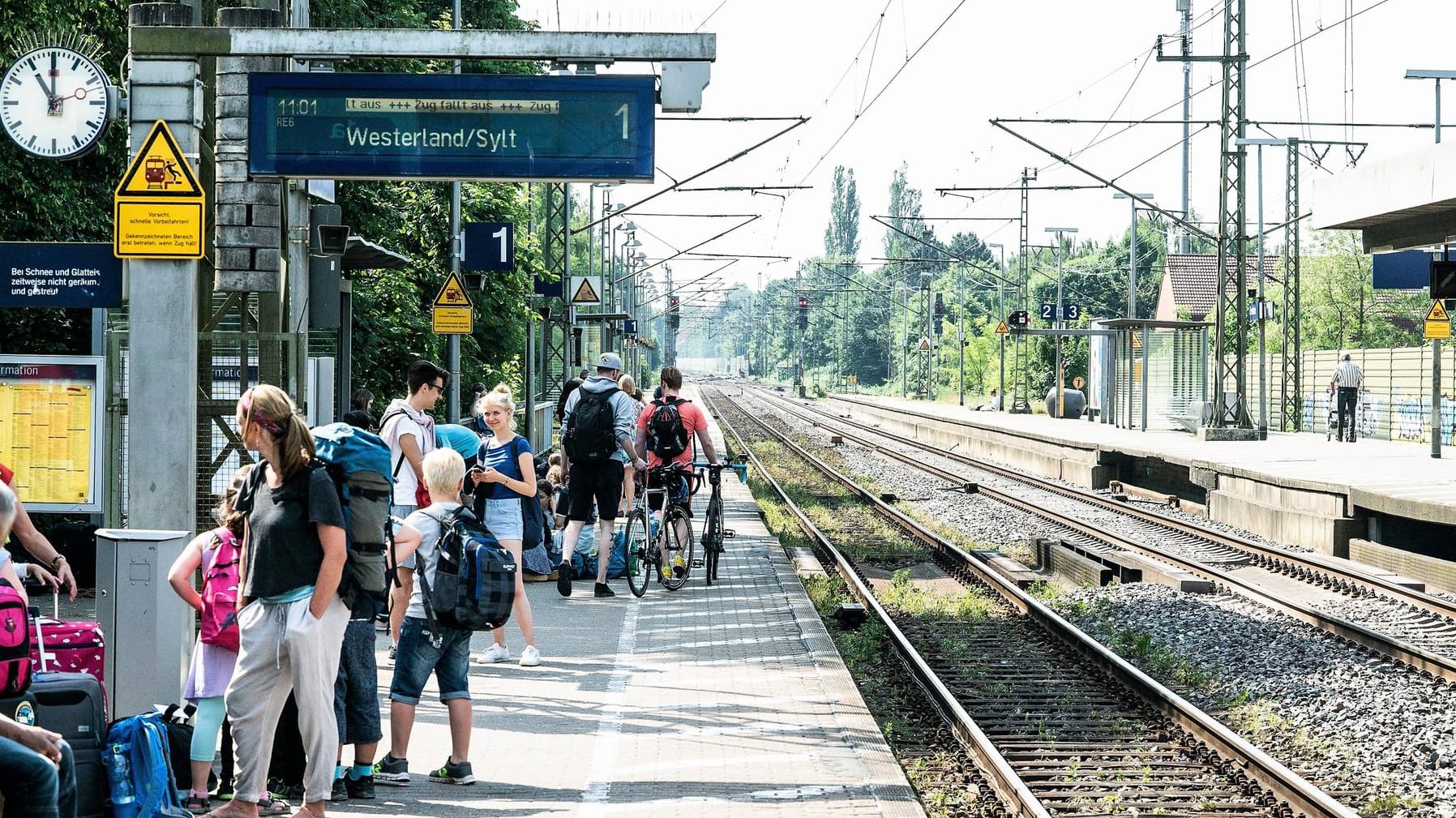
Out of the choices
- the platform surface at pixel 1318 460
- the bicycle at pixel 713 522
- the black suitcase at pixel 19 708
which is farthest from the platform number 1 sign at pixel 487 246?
the black suitcase at pixel 19 708

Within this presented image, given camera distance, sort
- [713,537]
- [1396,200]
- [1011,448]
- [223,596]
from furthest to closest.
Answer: [1011,448] < [1396,200] < [713,537] < [223,596]

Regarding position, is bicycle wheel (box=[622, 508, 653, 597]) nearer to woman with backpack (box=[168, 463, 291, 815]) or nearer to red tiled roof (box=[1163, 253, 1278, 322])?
woman with backpack (box=[168, 463, 291, 815])

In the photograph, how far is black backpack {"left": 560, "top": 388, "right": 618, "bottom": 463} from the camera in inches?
506

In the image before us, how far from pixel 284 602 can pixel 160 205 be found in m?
2.83

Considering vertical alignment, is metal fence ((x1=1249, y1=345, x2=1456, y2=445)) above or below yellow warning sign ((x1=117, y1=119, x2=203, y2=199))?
below

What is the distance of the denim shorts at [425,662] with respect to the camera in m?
7.15

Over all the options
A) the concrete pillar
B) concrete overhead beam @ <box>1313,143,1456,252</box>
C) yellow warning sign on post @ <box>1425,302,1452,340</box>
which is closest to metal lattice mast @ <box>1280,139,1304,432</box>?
yellow warning sign on post @ <box>1425,302,1452,340</box>

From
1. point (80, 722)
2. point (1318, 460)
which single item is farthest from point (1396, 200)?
point (80, 722)

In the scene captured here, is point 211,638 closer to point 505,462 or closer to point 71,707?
point 71,707

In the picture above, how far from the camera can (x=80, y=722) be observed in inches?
223

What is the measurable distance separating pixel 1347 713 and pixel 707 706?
3.80 m

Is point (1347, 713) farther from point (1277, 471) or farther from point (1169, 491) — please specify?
point (1169, 491)

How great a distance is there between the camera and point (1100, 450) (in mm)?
31438

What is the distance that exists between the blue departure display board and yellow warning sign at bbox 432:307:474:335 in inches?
383
